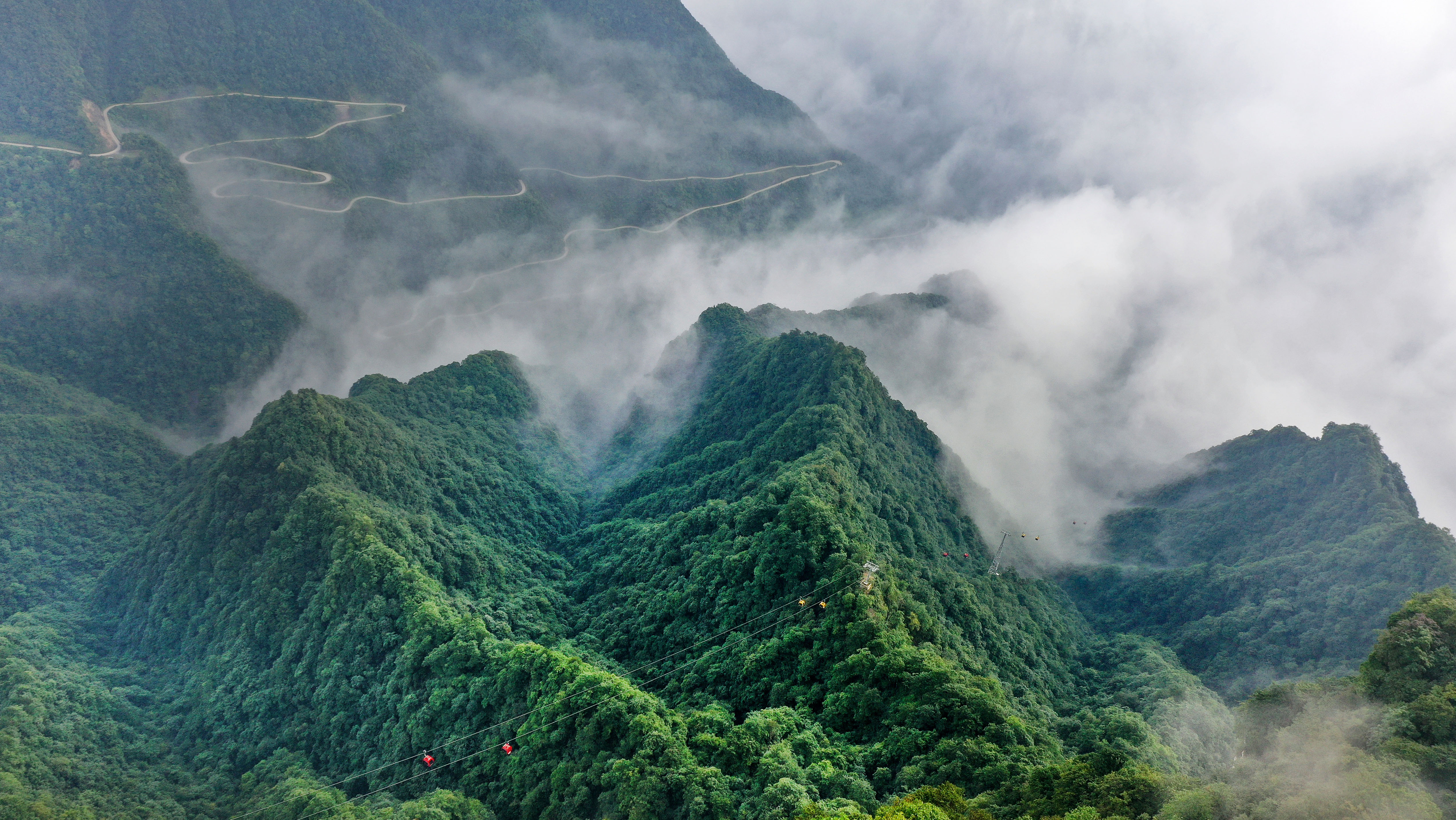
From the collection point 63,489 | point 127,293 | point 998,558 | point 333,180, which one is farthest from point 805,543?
point 333,180

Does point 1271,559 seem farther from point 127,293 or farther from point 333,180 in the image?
point 333,180

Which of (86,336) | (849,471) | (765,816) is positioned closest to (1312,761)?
(765,816)

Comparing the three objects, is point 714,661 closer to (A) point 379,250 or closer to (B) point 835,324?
(B) point 835,324

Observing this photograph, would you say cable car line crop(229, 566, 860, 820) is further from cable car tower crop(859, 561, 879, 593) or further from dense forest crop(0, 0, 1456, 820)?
cable car tower crop(859, 561, 879, 593)

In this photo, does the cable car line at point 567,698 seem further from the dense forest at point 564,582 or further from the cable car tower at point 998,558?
the cable car tower at point 998,558

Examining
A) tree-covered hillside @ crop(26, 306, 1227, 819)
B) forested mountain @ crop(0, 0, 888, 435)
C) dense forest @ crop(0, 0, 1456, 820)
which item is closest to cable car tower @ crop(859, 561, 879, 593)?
dense forest @ crop(0, 0, 1456, 820)

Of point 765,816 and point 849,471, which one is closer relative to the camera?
point 765,816
